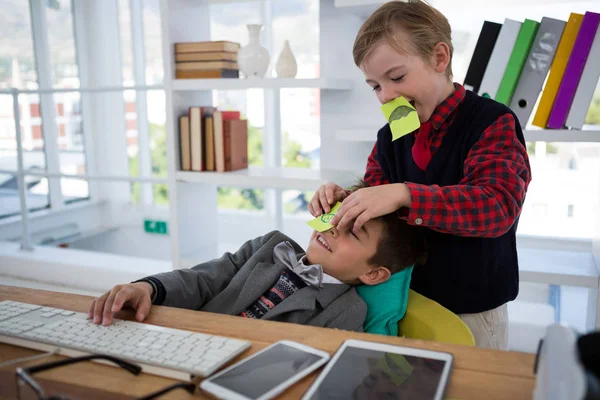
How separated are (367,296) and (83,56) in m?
3.31

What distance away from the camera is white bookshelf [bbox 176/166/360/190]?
2.34m

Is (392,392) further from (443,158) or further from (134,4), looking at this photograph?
(134,4)

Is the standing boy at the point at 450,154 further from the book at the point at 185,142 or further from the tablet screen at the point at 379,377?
the book at the point at 185,142

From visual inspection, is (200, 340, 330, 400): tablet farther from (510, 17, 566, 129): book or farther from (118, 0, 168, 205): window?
(118, 0, 168, 205): window

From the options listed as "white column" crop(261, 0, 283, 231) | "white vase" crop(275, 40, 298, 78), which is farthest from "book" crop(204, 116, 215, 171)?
"white column" crop(261, 0, 283, 231)

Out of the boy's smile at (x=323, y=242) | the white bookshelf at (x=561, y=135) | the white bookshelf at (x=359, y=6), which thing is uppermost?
the white bookshelf at (x=359, y=6)

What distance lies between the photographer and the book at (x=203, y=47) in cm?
247

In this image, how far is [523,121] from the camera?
201 centimetres

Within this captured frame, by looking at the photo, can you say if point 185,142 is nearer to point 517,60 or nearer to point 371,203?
point 517,60

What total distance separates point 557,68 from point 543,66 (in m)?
0.05

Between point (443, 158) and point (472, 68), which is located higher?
point (472, 68)

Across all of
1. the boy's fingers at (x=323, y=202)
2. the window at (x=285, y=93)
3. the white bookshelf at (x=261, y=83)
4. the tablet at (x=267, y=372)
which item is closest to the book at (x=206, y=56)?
the white bookshelf at (x=261, y=83)

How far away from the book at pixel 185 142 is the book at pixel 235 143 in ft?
0.58

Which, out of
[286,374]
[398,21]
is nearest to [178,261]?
[398,21]
